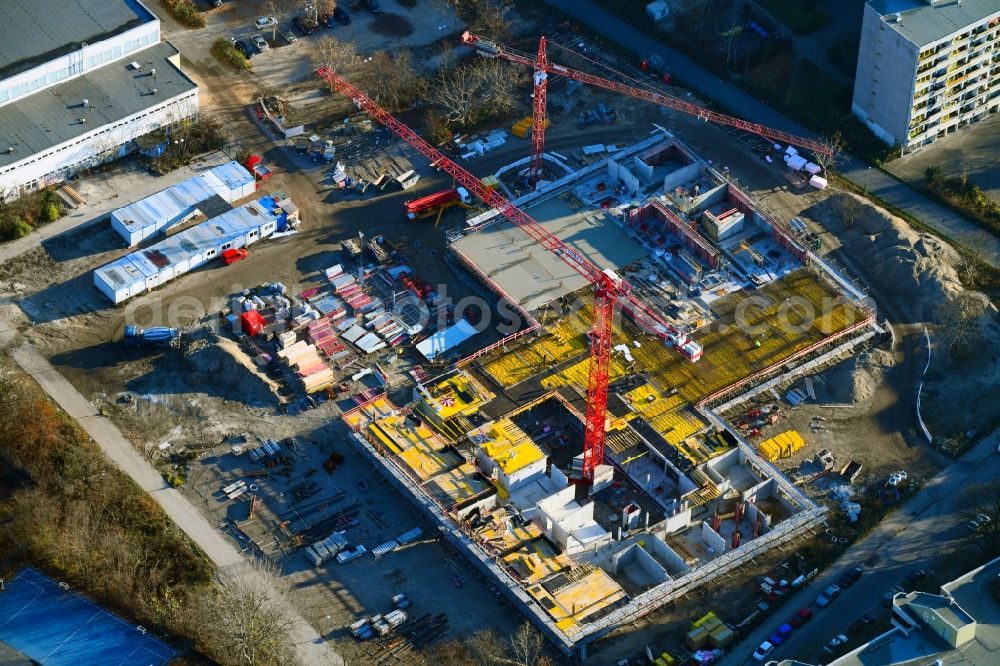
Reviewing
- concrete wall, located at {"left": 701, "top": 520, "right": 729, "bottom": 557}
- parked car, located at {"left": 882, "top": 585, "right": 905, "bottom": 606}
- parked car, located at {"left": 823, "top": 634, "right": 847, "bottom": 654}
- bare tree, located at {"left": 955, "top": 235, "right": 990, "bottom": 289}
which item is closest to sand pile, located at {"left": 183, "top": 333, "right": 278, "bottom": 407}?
concrete wall, located at {"left": 701, "top": 520, "right": 729, "bottom": 557}

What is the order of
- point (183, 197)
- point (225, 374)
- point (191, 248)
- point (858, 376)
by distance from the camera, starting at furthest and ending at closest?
1. point (183, 197)
2. point (191, 248)
3. point (225, 374)
4. point (858, 376)

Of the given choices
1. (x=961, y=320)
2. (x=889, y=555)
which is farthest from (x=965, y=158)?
(x=889, y=555)

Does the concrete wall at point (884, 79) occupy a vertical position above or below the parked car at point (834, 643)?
above

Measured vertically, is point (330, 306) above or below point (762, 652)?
above

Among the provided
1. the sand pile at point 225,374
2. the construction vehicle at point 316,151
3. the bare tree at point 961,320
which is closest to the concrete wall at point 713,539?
the bare tree at point 961,320

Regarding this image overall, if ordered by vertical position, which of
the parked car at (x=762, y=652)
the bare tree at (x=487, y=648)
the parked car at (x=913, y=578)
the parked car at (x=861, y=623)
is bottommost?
the bare tree at (x=487, y=648)

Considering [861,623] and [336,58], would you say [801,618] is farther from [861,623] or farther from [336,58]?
[336,58]

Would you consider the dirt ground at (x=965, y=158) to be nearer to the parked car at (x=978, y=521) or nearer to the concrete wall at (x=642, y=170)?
the concrete wall at (x=642, y=170)
